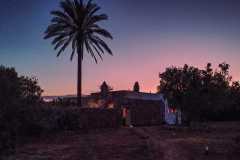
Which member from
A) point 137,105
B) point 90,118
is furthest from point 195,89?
point 90,118

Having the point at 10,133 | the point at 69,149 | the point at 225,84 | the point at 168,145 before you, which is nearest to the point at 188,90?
the point at 225,84

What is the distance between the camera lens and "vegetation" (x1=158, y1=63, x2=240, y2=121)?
44.7m

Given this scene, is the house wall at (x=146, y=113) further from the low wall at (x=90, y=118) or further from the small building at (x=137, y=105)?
the low wall at (x=90, y=118)

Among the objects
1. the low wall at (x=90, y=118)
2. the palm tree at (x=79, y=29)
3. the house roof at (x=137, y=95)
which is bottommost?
the low wall at (x=90, y=118)

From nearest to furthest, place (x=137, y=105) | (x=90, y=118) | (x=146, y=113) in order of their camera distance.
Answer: (x=90, y=118) → (x=137, y=105) → (x=146, y=113)

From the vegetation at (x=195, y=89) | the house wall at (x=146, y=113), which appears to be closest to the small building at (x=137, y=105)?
the house wall at (x=146, y=113)

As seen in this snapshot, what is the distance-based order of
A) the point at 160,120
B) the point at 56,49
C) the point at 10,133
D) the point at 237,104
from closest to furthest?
the point at 10,133 < the point at 56,49 < the point at 160,120 < the point at 237,104

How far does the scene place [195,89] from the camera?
1766 inches

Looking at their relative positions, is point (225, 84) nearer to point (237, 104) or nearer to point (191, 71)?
point (191, 71)

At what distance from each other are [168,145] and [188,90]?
70.6 ft

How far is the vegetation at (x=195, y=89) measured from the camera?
4466 centimetres

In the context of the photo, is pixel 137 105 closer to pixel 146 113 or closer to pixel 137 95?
pixel 137 95

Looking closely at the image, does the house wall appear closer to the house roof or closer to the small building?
the small building

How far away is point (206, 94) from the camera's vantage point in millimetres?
44938
